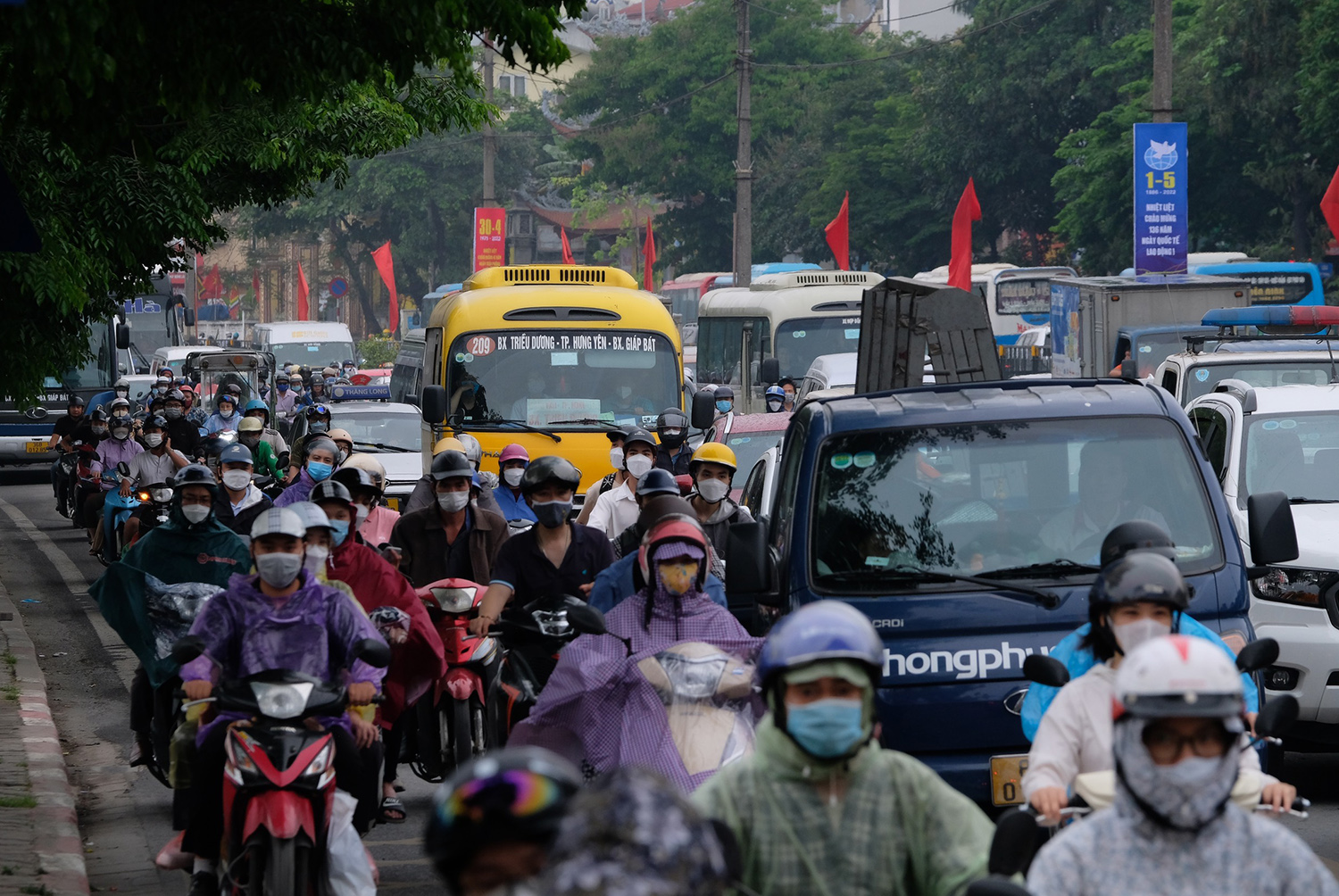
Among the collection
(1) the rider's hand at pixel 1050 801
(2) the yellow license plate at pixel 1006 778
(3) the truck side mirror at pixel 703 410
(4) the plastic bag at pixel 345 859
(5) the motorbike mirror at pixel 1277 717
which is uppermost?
(3) the truck side mirror at pixel 703 410

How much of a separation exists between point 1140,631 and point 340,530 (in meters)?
4.10

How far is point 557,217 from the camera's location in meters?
101

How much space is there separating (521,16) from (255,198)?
8.67m

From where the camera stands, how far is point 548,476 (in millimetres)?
8328

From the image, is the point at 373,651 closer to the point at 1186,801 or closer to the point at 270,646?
the point at 270,646

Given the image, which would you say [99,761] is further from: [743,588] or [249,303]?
[249,303]

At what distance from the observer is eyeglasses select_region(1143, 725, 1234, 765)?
3.17 m

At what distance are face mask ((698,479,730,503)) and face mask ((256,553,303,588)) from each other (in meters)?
3.67

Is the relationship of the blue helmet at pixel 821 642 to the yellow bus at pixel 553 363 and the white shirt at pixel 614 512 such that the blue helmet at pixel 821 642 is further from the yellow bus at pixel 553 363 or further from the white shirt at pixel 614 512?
the yellow bus at pixel 553 363

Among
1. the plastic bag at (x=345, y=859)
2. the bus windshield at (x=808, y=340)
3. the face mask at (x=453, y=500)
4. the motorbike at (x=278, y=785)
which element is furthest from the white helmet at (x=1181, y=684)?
the bus windshield at (x=808, y=340)

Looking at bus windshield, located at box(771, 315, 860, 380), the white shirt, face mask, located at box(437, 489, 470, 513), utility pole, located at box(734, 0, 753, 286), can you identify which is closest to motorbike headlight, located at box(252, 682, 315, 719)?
face mask, located at box(437, 489, 470, 513)

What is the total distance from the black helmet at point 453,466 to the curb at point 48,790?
231 cm

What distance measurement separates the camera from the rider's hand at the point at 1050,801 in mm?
4617

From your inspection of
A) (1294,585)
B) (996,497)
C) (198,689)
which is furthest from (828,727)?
(1294,585)
